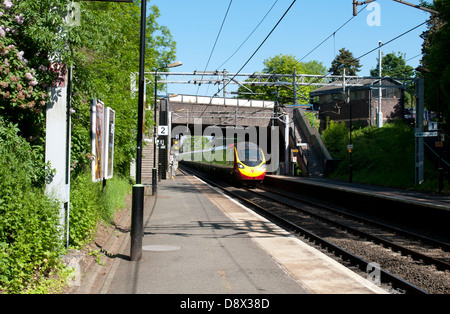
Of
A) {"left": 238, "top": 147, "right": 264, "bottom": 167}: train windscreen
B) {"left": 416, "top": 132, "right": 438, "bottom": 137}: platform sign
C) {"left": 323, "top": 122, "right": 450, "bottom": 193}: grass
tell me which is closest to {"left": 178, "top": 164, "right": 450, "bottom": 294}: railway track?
{"left": 416, "top": 132, "right": 438, "bottom": 137}: platform sign

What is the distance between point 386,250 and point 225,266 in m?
4.54

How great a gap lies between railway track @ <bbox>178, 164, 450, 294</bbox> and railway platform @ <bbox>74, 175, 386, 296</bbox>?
695mm

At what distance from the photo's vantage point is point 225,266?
26.0 feet

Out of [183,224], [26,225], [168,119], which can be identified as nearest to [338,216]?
[183,224]

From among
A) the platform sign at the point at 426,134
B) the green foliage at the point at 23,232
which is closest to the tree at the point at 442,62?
the platform sign at the point at 426,134

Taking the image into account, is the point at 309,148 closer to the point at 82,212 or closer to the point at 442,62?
the point at 442,62

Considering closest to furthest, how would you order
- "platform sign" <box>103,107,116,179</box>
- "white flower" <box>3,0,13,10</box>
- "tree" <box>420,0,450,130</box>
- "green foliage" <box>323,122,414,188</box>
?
"white flower" <box>3,0,13,10</box>
"platform sign" <box>103,107,116,179</box>
"tree" <box>420,0,450,130</box>
"green foliage" <box>323,122,414,188</box>

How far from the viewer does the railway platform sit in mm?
6562

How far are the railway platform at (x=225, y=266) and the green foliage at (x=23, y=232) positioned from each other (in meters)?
0.82

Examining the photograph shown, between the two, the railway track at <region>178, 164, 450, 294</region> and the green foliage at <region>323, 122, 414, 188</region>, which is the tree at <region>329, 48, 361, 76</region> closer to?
the green foliage at <region>323, 122, 414, 188</region>

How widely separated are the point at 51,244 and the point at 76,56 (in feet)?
12.0

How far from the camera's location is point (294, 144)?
139ft

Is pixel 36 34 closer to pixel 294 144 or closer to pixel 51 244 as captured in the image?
pixel 51 244

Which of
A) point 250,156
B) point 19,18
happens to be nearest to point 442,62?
point 250,156
